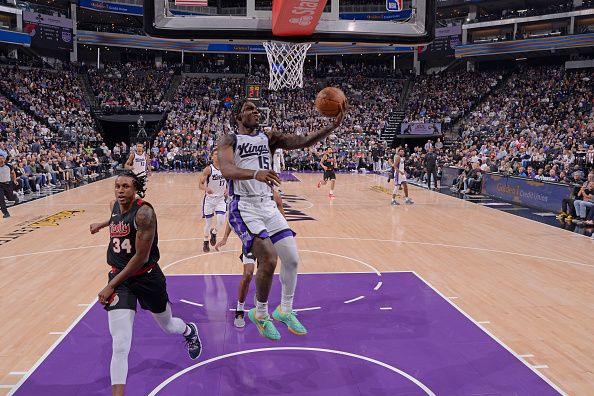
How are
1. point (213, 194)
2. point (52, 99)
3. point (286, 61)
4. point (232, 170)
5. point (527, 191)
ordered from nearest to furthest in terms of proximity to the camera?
point (232, 170)
point (213, 194)
point (286, 61)
point (527, 191)
point (52, 99)

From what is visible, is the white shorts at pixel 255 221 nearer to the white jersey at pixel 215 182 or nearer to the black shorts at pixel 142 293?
the black shorts at pixel 142 293

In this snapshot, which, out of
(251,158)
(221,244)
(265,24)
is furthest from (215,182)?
(251,158)

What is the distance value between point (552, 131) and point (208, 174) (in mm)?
20948

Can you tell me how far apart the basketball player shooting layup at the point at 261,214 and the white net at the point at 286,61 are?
4468 mm

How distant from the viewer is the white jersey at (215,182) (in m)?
8.53

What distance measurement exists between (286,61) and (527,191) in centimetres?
869

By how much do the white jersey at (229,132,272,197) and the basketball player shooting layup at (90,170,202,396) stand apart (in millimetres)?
971

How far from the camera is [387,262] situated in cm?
830

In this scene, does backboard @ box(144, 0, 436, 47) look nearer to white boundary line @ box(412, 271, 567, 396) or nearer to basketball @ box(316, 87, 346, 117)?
basketball @ box(316, 87, 346, 117)

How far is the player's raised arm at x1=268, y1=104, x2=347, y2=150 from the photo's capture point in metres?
4.49

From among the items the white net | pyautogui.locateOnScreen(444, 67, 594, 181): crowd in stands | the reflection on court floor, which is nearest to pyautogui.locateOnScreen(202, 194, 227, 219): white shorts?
the reflection on court floor

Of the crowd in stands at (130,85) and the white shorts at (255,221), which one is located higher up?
the crowd in stands at (130,85)

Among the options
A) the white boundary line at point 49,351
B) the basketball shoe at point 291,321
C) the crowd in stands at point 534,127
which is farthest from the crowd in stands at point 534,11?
the white boundary line at point 49,351

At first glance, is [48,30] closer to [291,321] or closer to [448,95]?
[448,95]
